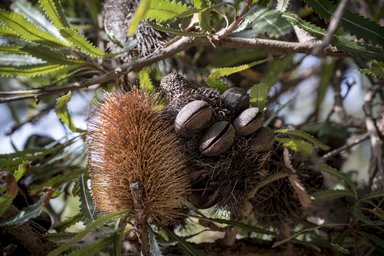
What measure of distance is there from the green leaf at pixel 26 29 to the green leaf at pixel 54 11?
0.18 ft

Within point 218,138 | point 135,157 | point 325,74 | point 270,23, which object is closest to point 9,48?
point 135,157

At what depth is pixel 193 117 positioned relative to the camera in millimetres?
625

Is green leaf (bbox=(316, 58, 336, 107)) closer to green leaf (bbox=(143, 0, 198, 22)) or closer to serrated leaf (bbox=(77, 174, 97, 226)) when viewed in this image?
green leaf (bbox=(143, 0, 198, 22))

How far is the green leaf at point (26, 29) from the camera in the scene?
80 centimetres

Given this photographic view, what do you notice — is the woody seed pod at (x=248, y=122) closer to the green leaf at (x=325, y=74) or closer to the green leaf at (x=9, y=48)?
the green leaf at (x=9, y=48)

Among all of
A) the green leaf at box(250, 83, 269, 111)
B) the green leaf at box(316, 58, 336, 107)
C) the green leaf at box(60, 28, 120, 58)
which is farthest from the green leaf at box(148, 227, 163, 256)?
the green leaf at box(316, 58, 336, 107)

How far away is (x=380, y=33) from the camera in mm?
684

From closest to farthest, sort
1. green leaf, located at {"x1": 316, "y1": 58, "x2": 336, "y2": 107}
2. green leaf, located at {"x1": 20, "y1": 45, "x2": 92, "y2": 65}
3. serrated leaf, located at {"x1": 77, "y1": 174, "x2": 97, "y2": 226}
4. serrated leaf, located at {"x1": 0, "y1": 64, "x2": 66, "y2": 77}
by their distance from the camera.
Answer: serrated leaf, located at {"x1": 77, "y1": 174, "x2": 97, "y2": 226} → green leaf, located at {"x1": 20, "y1": 45, "x2": 92, "y2": 65} → serrated leaf, located at {"x1": 0, "y1": 64, "x2": 66, "y2": 77} → green leaf, located at {"x1": 316, "y1": 58, "x2": 336, "y2": 107}

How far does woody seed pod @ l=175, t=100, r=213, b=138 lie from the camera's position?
0.63m

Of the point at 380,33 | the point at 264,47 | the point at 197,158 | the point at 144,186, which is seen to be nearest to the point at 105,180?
the point at 144,186

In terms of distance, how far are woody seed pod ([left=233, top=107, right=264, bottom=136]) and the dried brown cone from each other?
0.15 m

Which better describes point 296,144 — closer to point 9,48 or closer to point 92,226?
point 92,226

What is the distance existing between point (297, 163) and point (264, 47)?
1.18 feet

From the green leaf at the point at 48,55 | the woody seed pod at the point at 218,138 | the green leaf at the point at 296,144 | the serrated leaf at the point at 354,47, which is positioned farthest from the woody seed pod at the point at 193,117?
the green leaf at the point at 48,55
